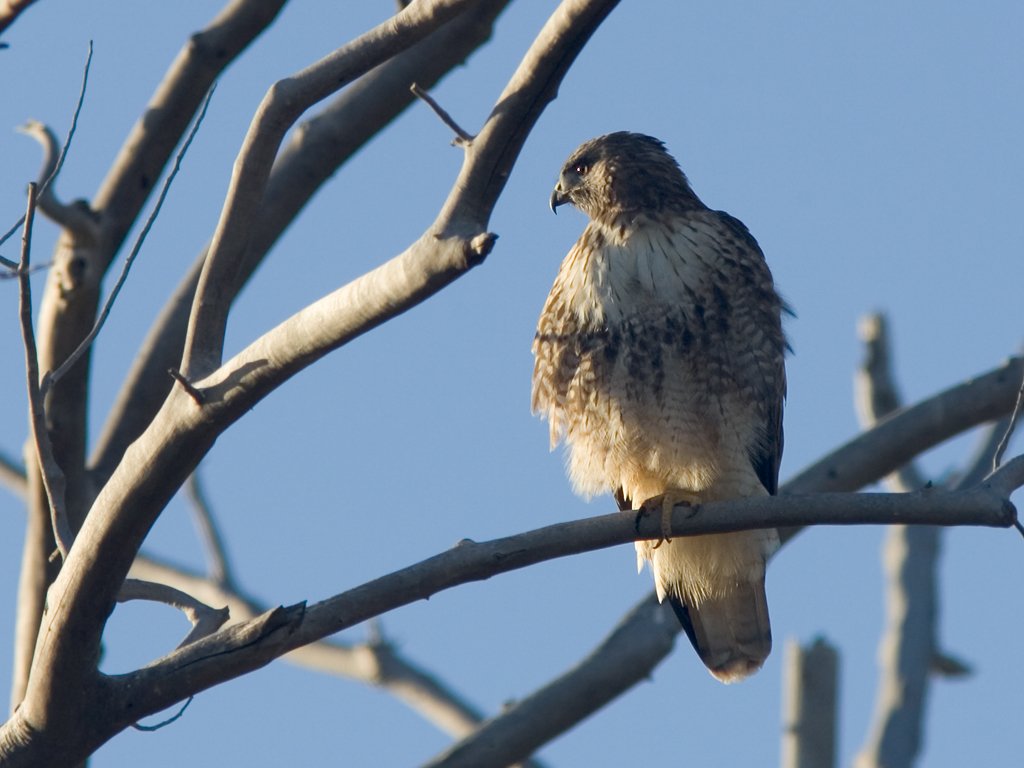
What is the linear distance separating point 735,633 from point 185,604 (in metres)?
2.21

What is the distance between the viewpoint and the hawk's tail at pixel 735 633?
5457 millimetres

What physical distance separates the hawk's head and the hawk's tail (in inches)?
57.0

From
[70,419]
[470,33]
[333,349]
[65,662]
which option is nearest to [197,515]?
[70,419]

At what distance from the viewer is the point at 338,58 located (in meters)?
3.51

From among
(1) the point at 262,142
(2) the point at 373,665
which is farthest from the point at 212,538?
(1) the point at 262,142

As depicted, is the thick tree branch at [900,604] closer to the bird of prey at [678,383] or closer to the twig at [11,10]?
the bird of prey at [678,383]

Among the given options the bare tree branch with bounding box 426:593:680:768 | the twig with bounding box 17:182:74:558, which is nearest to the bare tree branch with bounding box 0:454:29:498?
the bare tree branch with bounding box 426:593:680:768

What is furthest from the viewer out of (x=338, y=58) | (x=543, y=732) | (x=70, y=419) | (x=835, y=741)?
(x=835, y=741)

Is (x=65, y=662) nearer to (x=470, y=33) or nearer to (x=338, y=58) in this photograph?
(x=338, y=58)

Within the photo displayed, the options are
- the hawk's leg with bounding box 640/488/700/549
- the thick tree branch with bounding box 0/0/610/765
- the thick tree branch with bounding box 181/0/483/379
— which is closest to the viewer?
the thick tree branch with bounding box 0/0/610/765

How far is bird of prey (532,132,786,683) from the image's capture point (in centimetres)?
495

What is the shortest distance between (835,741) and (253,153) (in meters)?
4.89

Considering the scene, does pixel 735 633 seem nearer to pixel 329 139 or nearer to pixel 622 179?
pixel 622 179

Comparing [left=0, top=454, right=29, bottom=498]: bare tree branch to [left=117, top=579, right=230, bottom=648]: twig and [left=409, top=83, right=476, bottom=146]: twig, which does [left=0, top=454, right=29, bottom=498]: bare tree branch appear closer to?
[left=117, top=579, right=230, bottom=648]: twig
